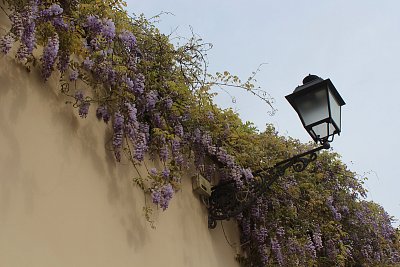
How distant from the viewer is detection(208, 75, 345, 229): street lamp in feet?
13.6

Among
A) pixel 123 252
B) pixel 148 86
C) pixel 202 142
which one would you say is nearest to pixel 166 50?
pixel 148 86

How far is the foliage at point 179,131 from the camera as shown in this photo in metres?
3.16

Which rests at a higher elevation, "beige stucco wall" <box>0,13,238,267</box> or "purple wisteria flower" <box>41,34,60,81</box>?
"purple wisteria flower" <box>41,34,60,81</box>

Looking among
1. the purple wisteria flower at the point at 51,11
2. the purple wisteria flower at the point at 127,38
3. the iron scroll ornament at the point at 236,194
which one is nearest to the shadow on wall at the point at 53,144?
the purple wisteria flower at the point at 51,11

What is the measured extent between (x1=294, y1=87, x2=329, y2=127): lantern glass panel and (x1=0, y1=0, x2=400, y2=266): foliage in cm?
42

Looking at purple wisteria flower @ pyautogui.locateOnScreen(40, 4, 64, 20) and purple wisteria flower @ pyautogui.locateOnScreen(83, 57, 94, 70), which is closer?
purple wisteria flower @ pyautogui.locateOnScreen(40, 4, 64, 20)

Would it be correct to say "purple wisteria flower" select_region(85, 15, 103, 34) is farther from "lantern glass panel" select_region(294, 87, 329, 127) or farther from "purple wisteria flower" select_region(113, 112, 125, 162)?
"lantern glass panel" select_region(294, 87, 329, 127)

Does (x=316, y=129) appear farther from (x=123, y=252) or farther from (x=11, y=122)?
(x=11, y=122)

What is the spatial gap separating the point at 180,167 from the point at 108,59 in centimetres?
101

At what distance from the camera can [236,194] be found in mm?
4543

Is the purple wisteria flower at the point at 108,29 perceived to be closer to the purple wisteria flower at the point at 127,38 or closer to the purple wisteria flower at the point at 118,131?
the purple wisteria flower at the point at 127,38

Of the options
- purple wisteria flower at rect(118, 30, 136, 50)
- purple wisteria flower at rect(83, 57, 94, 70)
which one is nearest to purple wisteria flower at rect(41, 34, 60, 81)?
purple wisteria flower at rect(83, 57, 94, 70)

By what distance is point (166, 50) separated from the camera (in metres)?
4.07

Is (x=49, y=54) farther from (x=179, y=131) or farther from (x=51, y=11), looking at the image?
(x=179, y=131)
